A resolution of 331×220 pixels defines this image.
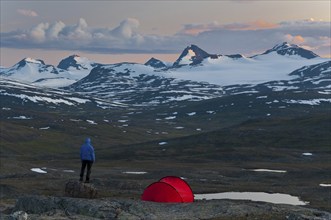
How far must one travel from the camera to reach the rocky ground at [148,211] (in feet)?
95.3

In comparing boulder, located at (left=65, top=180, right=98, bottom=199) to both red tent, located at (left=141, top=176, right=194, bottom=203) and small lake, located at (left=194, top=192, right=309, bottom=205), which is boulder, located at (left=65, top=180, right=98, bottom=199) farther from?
small lake, located at (left=194, top=192, right=309, bottom=205)

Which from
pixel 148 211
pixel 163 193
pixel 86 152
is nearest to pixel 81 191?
pixel 86 152

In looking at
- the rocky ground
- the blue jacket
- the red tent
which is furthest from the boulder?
the red tent

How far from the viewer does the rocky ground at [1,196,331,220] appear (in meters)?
29.1

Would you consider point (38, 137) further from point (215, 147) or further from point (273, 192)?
point (273, 192)

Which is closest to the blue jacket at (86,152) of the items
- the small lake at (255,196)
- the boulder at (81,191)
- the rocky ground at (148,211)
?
the boulder at (81,191)

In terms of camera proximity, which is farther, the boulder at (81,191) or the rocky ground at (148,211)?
the boulder at (81,191)

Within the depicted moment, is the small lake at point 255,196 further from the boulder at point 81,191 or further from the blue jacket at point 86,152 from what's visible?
the boulder at point 81,191

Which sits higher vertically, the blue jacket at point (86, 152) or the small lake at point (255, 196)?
the blue jacket at point (86, 152)

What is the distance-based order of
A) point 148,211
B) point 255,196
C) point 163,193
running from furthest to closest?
point 255,196 → point 163,193 → point 148,211

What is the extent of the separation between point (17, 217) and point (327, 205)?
38.2 metres

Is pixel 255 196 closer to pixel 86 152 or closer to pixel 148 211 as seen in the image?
pixel 86 152

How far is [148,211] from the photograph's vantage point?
3009 cm

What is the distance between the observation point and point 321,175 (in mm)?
90750
